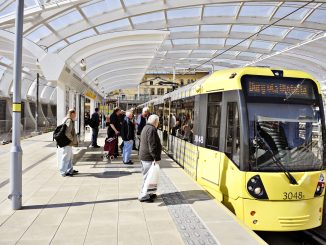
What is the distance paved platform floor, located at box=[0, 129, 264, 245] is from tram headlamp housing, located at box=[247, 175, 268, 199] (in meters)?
0.56

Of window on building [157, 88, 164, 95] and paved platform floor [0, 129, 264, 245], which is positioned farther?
window on building [157, 88, 164, 95]

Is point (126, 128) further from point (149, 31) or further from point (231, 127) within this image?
point (231, 127)

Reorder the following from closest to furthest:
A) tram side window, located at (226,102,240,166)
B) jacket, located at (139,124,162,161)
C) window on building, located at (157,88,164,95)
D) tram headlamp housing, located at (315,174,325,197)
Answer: tram headlamp housing, located at (315,174,325,197)
tram side window, located at (226,102,240,166)
jacket, located at (139,124,162,161)
window on building, located at (157,88,164,95)

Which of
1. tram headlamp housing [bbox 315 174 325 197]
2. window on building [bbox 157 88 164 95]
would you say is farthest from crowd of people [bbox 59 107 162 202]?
window on building [bbox 157 88 164 95]

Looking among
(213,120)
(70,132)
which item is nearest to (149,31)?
(70,132)

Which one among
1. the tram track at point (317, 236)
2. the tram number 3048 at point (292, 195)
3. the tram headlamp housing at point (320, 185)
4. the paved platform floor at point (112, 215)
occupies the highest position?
the tram headlamp housing at point (320, 185)

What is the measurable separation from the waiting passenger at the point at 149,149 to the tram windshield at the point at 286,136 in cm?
174

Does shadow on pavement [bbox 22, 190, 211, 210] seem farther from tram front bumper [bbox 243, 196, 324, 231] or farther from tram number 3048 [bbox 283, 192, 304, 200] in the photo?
tram number 3048 [bbox 283, 192, 304, 200]

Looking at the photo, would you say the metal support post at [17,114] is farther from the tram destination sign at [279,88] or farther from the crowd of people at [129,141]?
the tram destination sign at [279,88]

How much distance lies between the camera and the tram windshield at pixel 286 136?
6.59 meters

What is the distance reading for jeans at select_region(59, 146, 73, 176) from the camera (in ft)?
31.0

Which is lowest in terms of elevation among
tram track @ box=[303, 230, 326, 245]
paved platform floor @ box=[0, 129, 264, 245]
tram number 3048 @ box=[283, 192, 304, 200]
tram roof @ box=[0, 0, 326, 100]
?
tram track @ box=[303, 230, 326, 245]

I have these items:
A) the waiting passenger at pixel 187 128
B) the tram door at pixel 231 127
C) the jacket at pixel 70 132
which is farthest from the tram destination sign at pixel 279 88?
the jacket at pixel 70 132

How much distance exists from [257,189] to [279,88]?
194 centimetres
